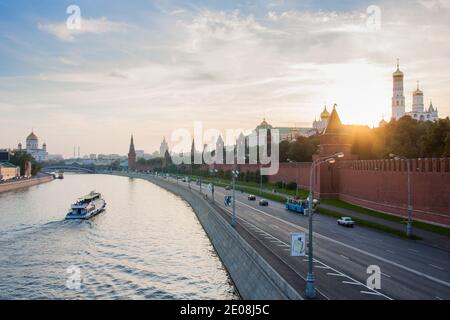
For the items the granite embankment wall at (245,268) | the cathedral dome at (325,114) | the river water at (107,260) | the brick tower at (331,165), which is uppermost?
the cathedral dome at (325,114)

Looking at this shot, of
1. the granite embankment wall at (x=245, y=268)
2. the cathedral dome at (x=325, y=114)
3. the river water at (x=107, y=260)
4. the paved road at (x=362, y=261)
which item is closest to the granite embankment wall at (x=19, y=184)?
the river water at (x=107, y=260)

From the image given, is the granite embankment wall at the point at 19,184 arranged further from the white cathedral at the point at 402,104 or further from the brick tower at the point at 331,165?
the white cathedral at the point at 402,104

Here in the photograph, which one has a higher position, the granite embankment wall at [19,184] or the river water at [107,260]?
the granite embankment wall at [19,184]

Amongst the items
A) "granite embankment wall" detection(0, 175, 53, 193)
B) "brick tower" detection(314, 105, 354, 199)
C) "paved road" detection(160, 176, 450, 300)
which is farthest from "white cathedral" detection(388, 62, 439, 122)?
"paved road" detection(160, 176, 450, 300)

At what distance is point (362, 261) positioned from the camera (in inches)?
940

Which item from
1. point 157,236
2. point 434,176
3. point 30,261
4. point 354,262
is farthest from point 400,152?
point 30,261

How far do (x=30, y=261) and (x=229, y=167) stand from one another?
9282 centimetres

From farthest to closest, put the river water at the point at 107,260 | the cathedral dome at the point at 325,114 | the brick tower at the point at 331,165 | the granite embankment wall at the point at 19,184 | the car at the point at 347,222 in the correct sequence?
the cathedral dome at the point at 325,114 → the granite embankment wall at the point at 19,184 → the brick tower at the point at 331,165 → the car at the point at 347,222 → the river water at the point at 107,260

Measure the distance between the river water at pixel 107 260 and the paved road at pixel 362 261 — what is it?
4544 millimetres

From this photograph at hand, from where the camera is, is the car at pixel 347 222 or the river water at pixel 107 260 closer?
Result: the river water at pixel 107 260

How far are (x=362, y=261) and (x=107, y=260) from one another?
53.5 ft

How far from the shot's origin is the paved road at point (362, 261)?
60.6 feet
